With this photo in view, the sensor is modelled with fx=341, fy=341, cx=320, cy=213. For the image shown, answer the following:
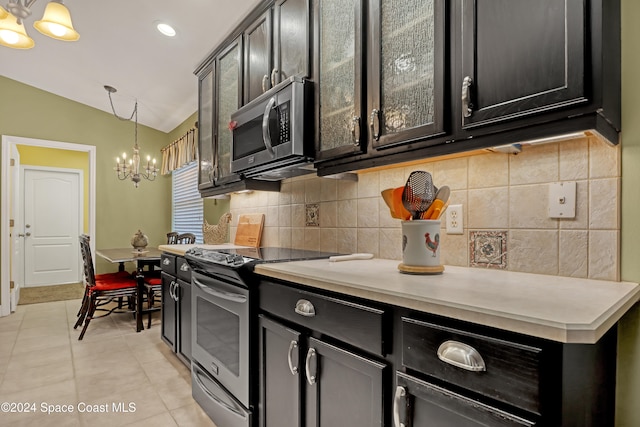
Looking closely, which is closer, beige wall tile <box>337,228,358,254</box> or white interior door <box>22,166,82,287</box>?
beige wall tile <box>337,228,358,254</box>

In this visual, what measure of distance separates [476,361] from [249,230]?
228cm

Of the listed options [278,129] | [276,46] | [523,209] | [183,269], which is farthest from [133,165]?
[523,209]

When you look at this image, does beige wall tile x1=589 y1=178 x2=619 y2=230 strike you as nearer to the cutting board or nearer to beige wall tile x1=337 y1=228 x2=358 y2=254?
beige wall tile x1=337 y1=228 x2=358 y2=254

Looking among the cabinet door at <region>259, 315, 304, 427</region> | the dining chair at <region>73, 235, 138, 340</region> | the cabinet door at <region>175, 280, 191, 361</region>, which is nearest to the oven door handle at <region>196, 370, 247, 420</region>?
the cabinet door at <region>259, 315, 304, 427</region>

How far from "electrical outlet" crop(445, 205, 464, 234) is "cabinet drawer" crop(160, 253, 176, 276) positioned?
6.70 feet

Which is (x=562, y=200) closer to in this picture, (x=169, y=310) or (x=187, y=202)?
(x=169, y=310)

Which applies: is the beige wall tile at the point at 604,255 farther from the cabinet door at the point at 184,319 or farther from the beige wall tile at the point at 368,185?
the cabinet door at the point at 184,319

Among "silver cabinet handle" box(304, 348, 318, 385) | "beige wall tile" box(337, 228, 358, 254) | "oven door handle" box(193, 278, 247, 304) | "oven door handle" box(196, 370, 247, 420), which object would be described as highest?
"beige wall tile" box(337, 228, 358, 254)

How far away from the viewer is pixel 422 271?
1188 millimetres

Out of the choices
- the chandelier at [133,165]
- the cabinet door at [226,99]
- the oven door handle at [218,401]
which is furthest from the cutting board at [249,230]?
the chandelier at [133,165]

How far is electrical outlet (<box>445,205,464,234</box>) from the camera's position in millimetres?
1424

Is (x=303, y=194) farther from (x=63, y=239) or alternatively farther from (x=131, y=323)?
(x=63, y=239)

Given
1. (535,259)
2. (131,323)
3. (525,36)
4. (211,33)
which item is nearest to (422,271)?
(535,259)

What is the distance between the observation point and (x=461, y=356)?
76 centimetres
